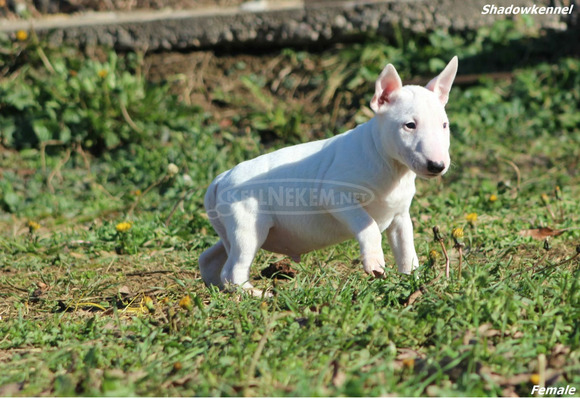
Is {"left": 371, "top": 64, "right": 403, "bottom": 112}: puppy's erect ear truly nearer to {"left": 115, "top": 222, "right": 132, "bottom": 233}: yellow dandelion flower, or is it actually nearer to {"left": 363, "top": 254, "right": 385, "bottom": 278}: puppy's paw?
{"left": 363, "top": 254, "right": 385, "bottom": 278}: puppy's paw

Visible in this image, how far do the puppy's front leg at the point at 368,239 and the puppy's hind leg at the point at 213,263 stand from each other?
0.92m

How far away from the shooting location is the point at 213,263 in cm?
425

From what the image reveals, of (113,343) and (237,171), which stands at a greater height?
(237,171)

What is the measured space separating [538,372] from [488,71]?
5867mm

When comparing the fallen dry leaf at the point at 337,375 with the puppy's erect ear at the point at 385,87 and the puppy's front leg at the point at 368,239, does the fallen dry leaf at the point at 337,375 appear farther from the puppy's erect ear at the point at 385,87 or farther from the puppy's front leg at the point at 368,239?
the puppy's erect ear at the point at 385,87

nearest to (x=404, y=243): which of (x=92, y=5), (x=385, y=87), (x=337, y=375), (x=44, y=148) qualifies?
(x=385, y=87)

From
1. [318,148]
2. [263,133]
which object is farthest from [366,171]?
[263,133]

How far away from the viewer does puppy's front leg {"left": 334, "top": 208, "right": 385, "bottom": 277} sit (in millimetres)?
3500

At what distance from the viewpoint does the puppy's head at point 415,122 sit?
329cm

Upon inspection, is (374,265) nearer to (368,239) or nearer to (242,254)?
(368,239)

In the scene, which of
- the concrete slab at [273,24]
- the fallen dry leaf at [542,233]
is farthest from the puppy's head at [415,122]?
the concrete slab at [273,24]

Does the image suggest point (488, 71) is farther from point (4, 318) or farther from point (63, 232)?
point (4, 318)

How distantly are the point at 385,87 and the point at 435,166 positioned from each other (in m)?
0.55

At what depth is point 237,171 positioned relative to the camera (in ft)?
13.4
